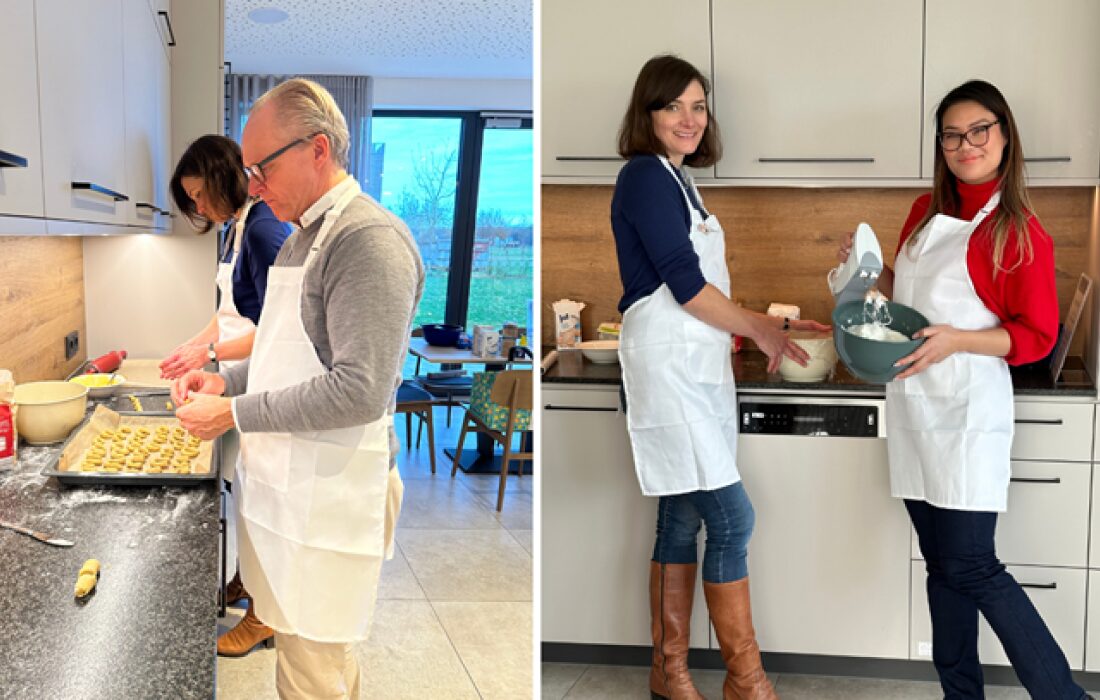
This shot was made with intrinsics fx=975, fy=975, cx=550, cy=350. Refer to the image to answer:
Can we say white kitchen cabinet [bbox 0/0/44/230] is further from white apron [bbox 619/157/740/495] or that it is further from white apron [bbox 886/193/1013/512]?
white apron [bbox 886/193/1013/512]

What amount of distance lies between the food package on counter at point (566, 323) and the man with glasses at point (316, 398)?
3.40ft

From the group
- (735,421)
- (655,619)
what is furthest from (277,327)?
(655,619)

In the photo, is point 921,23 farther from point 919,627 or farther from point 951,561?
point 919,627

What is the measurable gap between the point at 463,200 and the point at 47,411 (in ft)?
15.6

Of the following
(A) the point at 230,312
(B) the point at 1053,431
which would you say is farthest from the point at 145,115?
(B) the point at 1053,431

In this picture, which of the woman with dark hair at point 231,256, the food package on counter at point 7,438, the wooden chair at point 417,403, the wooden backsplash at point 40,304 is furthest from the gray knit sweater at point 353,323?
the wooden chair at point 417,403

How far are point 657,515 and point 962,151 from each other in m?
0.99

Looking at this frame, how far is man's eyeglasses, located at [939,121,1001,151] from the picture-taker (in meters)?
1.80

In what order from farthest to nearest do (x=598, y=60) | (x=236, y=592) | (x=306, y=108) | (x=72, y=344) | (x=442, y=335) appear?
1. (x=442, y=335)
2. (x=72, y=344)
3. (x=236, y=592)
4. (x=598, y=60)
5. (x=306, y=108)

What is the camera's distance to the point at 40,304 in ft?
8.48

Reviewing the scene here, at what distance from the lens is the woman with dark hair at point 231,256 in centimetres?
202

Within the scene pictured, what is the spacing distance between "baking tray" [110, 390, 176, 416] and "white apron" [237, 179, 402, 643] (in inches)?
29.3

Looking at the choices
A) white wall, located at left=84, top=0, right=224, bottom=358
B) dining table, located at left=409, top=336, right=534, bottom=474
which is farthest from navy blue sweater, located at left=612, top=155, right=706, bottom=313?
dining table, located at left=409, top=336, right=534, bottom=474

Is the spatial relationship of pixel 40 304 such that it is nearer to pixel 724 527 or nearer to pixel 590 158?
pixel 590 158
